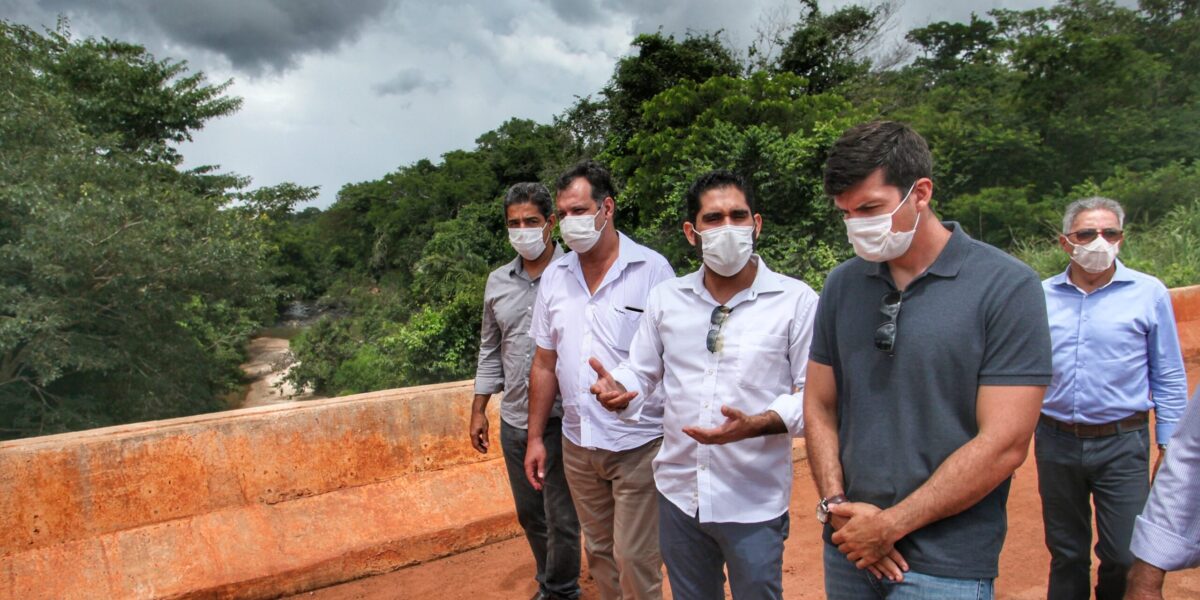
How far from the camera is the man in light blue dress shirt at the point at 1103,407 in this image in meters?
3.03

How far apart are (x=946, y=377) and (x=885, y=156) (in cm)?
51

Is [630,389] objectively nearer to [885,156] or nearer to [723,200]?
[723,200]

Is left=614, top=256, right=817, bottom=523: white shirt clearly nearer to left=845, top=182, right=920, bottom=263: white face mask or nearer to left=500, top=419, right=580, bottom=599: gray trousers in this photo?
left=845, top=182, right=920, bottom=263: white face mask

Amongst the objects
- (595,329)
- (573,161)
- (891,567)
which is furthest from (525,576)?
(573,161)

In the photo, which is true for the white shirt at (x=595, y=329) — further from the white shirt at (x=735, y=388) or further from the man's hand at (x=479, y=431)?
the man's hand at (x=479, y=431)

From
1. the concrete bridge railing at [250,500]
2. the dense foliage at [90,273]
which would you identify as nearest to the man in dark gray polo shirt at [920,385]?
the concrete bridge railing at [250,500]

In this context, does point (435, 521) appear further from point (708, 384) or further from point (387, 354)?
point (387, 354)

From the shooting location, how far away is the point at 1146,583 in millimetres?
1568

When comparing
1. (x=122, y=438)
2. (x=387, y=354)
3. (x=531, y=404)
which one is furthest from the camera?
(x=387, y=354)

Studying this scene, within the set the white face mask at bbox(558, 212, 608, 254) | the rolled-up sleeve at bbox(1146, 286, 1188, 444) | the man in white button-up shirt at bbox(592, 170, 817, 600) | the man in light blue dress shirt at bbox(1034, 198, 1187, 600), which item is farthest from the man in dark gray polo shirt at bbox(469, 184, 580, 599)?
the rolled-up sleeve at bbox(1146, 286, 1188, 444)

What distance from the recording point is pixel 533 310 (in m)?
3.60

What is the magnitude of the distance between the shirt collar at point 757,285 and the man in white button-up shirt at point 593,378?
55cm

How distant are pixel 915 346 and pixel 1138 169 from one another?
23.3 meters

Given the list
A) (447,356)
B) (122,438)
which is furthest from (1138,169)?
(122,438)
